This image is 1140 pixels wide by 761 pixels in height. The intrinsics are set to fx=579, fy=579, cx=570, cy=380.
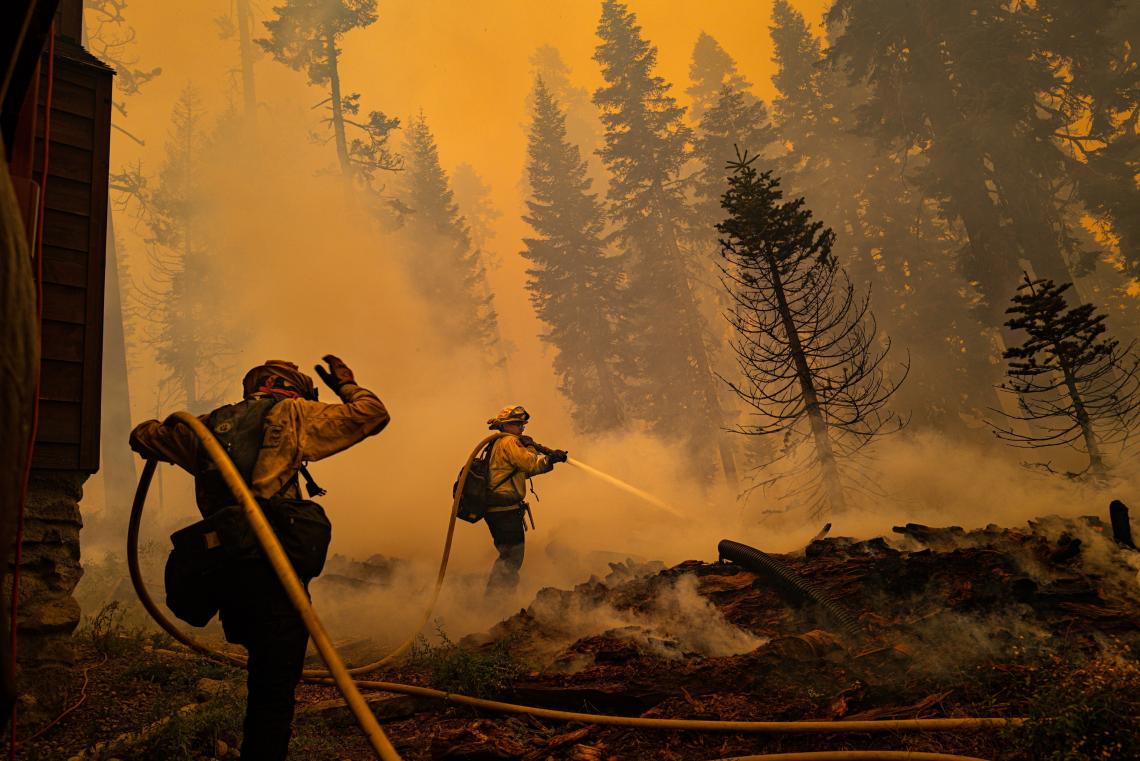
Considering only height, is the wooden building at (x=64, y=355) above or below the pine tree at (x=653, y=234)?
below

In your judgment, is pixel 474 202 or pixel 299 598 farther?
pixel 474 202

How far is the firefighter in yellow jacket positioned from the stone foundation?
4.67 m

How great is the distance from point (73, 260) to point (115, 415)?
22.0 m

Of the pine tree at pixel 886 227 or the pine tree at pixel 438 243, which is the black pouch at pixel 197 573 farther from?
the pine tree at pixel 438 243

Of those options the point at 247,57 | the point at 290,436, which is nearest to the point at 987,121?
the point at 290,436

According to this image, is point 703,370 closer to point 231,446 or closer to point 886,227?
point 886,227

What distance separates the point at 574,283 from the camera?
2772 centimetres

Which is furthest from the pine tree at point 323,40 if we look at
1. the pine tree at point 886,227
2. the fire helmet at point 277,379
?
the fire helmet at point 277,379

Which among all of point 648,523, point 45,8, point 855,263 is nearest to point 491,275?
point 855,263

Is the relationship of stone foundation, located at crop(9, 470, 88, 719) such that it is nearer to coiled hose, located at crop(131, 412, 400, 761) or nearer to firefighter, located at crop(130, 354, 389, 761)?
firefighter, located at crop(130, 354, 389, 761)

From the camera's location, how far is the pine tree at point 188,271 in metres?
28.4

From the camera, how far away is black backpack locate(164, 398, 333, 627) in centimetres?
330

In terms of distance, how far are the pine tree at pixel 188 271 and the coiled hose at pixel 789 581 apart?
88.2 ft

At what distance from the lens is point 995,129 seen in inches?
721
